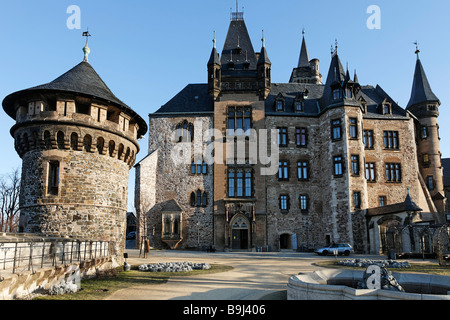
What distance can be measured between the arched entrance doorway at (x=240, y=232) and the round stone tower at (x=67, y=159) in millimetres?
17418

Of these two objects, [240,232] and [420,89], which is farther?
[420,89]

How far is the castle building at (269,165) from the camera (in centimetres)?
3647

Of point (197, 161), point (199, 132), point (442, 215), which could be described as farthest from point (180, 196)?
point (442, 215)

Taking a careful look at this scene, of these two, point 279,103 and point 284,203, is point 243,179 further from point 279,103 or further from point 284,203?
point 279,103

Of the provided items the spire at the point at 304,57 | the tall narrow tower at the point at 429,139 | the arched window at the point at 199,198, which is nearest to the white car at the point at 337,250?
the arched window at the point at 199,198

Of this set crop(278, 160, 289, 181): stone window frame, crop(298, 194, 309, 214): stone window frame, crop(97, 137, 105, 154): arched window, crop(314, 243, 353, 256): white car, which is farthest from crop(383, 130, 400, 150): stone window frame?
crop(97, 137, 105, 154): arched window

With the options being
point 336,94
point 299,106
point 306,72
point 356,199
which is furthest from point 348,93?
point 306,72

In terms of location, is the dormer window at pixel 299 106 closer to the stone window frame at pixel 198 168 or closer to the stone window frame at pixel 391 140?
the stone window frame at pixel 391 140

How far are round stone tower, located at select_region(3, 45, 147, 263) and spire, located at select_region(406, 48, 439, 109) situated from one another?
35.9 metres

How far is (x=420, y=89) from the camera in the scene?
43.5 m

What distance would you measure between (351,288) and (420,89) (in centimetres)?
4171

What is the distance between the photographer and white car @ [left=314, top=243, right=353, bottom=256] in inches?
1206
